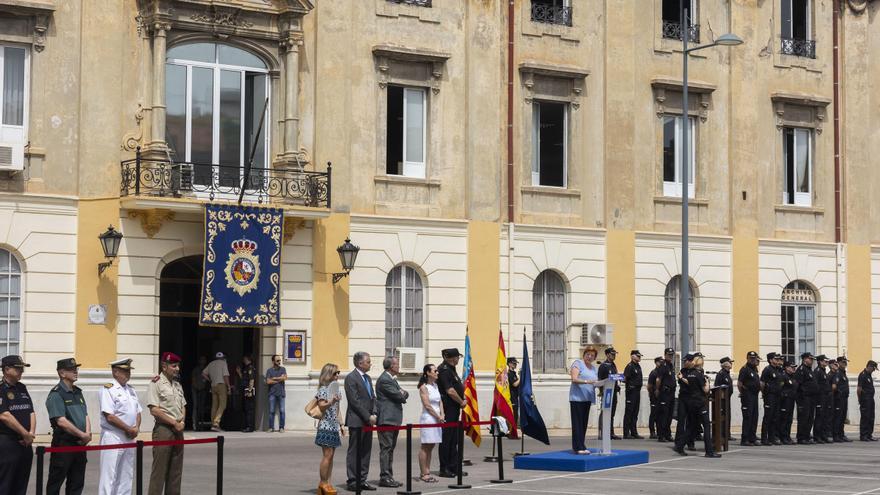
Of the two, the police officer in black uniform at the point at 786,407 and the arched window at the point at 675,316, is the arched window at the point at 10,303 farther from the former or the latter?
the arched window at the point at 675,316

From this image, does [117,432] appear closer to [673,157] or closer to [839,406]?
[839,406]

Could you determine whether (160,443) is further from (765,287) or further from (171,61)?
(765,287)

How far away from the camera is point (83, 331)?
2984 centimetres

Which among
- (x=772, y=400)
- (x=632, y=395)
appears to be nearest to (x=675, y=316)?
(x=632, y=395)

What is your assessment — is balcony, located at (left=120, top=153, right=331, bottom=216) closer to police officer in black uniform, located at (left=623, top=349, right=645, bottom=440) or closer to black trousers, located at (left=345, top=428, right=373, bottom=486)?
police officer in black uniform, located at (left=623, top=349, right=645, bottom=440)

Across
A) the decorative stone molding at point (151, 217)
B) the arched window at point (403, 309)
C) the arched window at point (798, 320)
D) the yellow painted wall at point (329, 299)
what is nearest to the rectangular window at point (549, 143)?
the arched window at point (403, 309)

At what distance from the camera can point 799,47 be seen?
39.7 metres

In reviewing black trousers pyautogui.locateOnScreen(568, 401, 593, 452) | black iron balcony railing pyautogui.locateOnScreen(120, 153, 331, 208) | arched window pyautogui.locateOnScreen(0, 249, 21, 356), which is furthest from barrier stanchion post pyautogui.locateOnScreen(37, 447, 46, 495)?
black iron balcony railing pyautogui.locateOnScreen(120, 153, 331, 208)

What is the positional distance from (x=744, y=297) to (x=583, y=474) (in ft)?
49.5

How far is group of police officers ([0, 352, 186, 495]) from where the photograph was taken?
1697 centimetres

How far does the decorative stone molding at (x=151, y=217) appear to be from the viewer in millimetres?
30516

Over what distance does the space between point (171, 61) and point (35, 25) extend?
2.81 meters

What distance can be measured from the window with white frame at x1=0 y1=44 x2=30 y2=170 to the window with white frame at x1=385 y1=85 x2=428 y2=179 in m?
7.72

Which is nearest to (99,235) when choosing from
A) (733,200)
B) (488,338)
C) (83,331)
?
(83,331)
